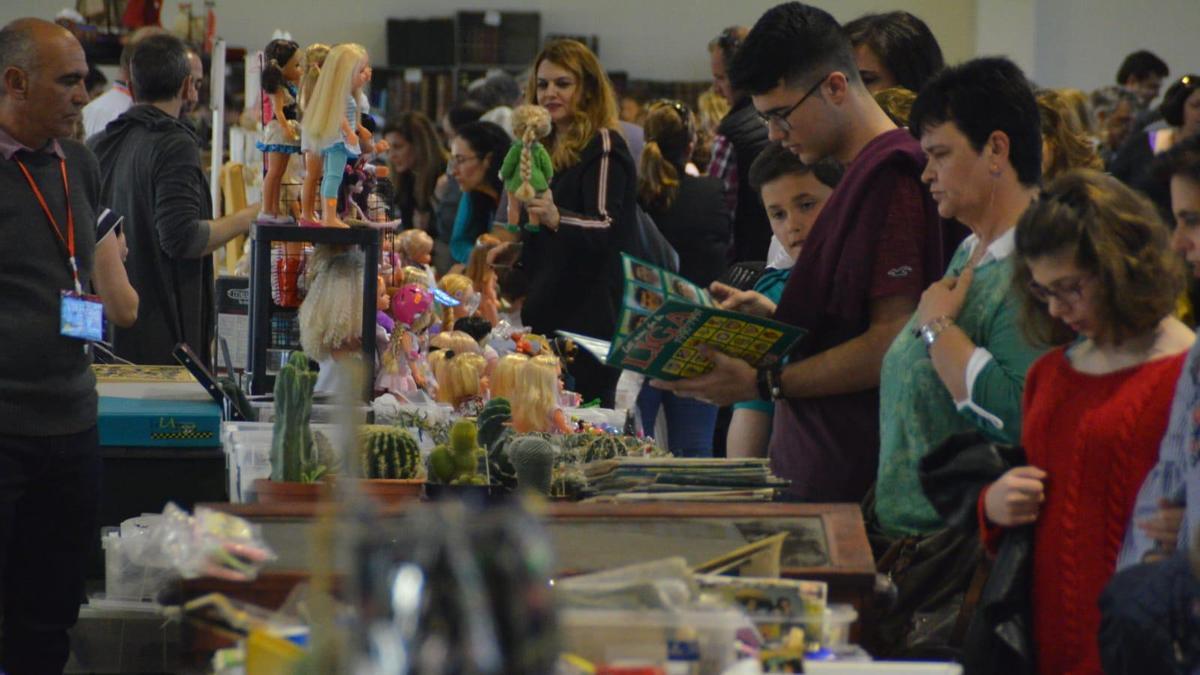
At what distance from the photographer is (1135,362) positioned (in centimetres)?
202

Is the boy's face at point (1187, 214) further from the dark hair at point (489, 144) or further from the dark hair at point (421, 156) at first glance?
the dark hair at point (421, 156)

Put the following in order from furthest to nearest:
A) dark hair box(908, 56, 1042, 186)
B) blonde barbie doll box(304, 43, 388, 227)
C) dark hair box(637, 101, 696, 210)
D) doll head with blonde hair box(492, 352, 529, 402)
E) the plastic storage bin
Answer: dark hair box(637, 101, 696, 210) < doll head with blonde hair box(492, 352, 529, 402) < blonde barbie doll box(304, 43, 388, 227) < dark hair box(908, 56, 1042, 186) < the plastic storage bin

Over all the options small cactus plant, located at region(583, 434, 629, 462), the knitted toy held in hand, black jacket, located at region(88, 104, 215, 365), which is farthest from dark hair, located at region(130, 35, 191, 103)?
small cactus plant, located at region(583, 434, 629, 462)

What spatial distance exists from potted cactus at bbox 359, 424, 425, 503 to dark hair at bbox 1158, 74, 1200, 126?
3.62 meters

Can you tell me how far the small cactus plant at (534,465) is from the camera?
254 cm

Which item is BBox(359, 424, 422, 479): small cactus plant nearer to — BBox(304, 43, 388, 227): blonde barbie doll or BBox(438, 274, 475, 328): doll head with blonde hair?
BBox(304, 43, 388, 227): blonde barbie doll

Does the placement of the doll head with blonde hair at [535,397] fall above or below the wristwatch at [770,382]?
below

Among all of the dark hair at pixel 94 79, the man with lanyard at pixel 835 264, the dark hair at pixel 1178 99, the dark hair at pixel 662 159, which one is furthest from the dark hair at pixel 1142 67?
the man with lanyard at pixel 835 264

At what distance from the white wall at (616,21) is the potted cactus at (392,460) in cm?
1115

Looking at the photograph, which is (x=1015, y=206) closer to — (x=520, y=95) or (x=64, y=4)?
(x=520, y=95)

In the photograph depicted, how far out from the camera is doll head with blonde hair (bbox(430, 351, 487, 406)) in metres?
3.70

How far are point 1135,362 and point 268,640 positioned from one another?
1151 millimetres

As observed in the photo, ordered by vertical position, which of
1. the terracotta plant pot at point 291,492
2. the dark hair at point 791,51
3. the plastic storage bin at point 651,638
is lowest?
the terracotta plant pot at point 291,492

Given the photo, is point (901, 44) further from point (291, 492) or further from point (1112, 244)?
point (291, 492)
